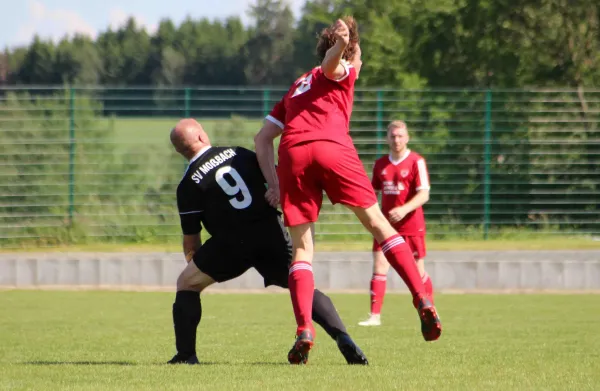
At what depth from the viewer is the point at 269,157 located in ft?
23.2

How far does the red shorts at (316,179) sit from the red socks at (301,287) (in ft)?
0.95

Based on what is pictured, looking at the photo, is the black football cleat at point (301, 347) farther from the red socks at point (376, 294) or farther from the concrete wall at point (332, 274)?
the concrete wall at point (332, 274)

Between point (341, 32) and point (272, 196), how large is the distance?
4.19 feet

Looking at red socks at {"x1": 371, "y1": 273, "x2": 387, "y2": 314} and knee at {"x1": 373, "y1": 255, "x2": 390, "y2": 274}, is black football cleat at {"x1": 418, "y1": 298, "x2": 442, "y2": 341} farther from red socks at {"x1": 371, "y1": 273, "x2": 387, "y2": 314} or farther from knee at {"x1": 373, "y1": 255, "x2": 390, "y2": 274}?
knee at {"x1": 373, "y1": 255, "x2": 390, "y2": 274}

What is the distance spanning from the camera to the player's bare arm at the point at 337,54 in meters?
6.29

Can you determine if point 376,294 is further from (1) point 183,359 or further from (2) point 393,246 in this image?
(2) point 393,246

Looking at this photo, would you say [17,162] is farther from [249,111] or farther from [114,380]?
[114,380]

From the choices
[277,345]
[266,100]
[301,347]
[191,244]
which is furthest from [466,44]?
[301,347]

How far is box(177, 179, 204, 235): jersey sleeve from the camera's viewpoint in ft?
23.6

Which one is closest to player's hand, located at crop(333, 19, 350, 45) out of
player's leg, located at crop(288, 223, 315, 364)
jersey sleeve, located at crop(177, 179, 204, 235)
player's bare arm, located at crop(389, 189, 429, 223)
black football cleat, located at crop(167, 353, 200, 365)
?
player's leg, located at crop(288, 223, 315, 364)

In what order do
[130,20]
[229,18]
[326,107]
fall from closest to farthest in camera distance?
[326,107], [130,20], [229,18]

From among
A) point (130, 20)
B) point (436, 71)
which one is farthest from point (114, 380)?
point (130, 20)

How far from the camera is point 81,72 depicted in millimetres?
60875

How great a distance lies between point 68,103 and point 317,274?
656cm
